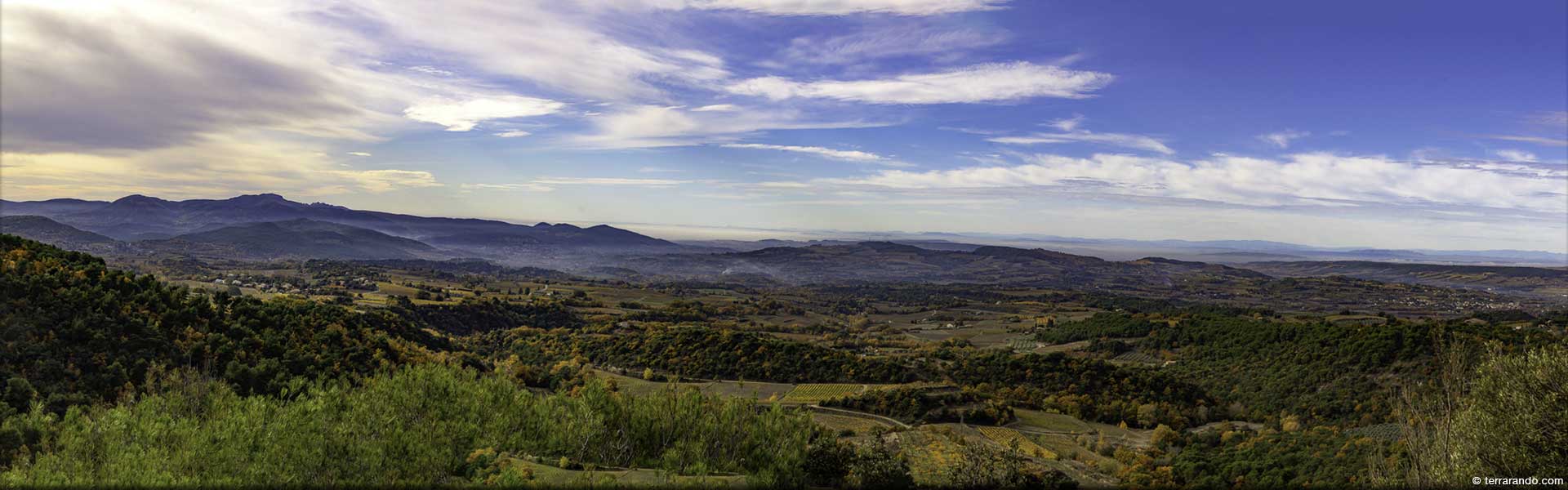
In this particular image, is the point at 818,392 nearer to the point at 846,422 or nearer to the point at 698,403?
the point at 846,422

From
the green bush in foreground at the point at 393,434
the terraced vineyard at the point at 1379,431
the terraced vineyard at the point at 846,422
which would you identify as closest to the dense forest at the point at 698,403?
the green bush in foreground at the point at 393,434

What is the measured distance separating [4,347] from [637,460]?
30.0m

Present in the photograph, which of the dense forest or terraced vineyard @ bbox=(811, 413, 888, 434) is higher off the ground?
the dense forest

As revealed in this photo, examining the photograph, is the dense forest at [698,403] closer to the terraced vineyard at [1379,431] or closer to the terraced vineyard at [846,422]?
the terraced vineyard at [1379,431]

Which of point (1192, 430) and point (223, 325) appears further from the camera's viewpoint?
point (1192, 430)

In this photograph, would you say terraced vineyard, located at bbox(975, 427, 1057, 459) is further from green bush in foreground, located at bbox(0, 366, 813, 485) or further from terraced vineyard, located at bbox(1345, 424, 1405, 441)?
green bush in foreground, located at bbox(0, 366, 813, 485)

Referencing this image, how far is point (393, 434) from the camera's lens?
15.8 metres

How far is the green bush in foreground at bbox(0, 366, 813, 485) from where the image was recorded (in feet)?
47.1

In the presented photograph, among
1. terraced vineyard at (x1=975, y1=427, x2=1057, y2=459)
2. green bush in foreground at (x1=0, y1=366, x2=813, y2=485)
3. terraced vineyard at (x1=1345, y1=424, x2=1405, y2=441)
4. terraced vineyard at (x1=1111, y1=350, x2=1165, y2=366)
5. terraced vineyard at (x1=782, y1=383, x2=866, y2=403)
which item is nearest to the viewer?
green bush in foreground at (x1=0, y1=366, x2=813, y2=485)

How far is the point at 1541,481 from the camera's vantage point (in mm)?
16516

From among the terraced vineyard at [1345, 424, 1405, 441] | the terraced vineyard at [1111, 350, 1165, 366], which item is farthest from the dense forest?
the terraced vineyard at [1111, 350, 1165, 366]

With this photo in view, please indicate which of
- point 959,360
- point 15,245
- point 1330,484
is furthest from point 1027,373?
point 15,245

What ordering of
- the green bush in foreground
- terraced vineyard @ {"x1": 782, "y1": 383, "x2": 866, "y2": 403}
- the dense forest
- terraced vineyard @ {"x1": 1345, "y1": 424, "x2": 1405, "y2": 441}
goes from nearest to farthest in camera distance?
1. the green bush in foreground
2. the dense forest
3. terraced vineyard @ {"x1": 1345, "y1": 424, "x2": 1405, "y2": 441}
4. terraced vineyard @ {"x1": 782, "y1": 383, "x2": 866, "y2": 403}

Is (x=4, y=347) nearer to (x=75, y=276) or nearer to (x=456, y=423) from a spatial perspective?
(x=75, y=276)
